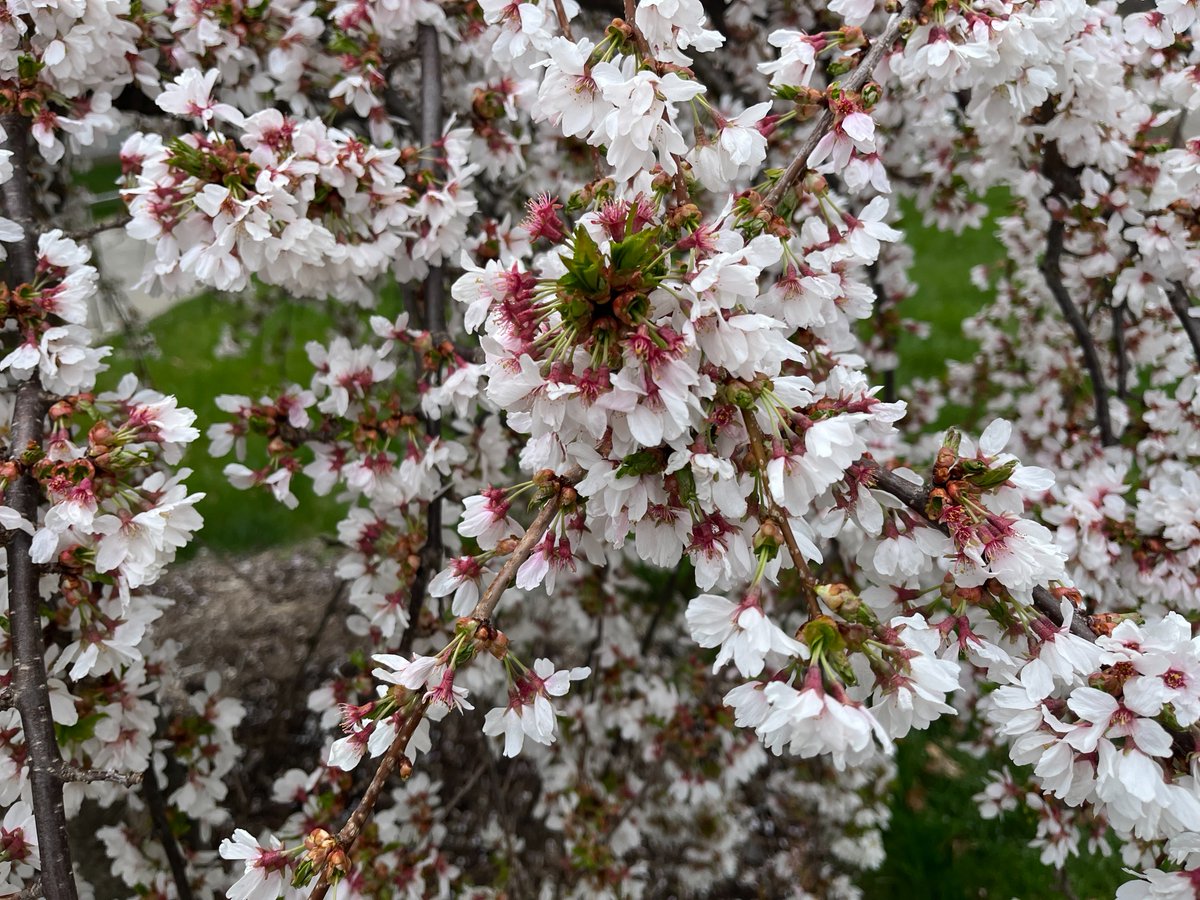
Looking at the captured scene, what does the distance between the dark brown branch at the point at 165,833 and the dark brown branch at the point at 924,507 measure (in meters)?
1.60

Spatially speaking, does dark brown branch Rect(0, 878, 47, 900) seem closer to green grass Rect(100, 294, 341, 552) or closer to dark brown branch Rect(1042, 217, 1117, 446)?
green grass Rect(100, 294, 341, 552)

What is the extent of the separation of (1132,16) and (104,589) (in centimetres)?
226

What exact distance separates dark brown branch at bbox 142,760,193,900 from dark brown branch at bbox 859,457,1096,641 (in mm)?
1601

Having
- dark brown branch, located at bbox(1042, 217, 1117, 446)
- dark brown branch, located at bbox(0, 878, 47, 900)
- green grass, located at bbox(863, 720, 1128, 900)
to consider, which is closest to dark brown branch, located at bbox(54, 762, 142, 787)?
dark brown branch, located at bbox(0, 878, 47, 900)

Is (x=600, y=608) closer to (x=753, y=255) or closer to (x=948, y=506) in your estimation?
(x=948, y=506)

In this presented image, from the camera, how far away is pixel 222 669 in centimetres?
360

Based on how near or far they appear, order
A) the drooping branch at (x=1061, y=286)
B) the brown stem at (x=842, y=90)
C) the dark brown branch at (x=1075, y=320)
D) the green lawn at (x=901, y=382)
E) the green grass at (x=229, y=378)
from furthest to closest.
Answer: the green grass at (x=229, y=378) → the green lawn at (x=901, y=382) → the dark brown branch at (x=1075, y=320) → the drooping branch at (x=1061, y=286) → the brown stem at (x=842, y=90)

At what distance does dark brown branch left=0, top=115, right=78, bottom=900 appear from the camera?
121cm

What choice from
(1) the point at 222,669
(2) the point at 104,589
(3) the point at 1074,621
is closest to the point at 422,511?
(2) the point at 104,589

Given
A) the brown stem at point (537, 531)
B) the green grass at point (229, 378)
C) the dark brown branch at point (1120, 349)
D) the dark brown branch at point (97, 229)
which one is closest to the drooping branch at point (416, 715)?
the brown stem at point (537, 531)

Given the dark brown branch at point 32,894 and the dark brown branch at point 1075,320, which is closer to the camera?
the dark brown branch at point 32,894

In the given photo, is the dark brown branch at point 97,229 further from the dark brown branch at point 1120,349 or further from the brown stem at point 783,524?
the dark brown branch at point 1120,349

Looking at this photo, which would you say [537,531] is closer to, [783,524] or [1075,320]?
[783,524]

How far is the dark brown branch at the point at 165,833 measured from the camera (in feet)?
6.01
